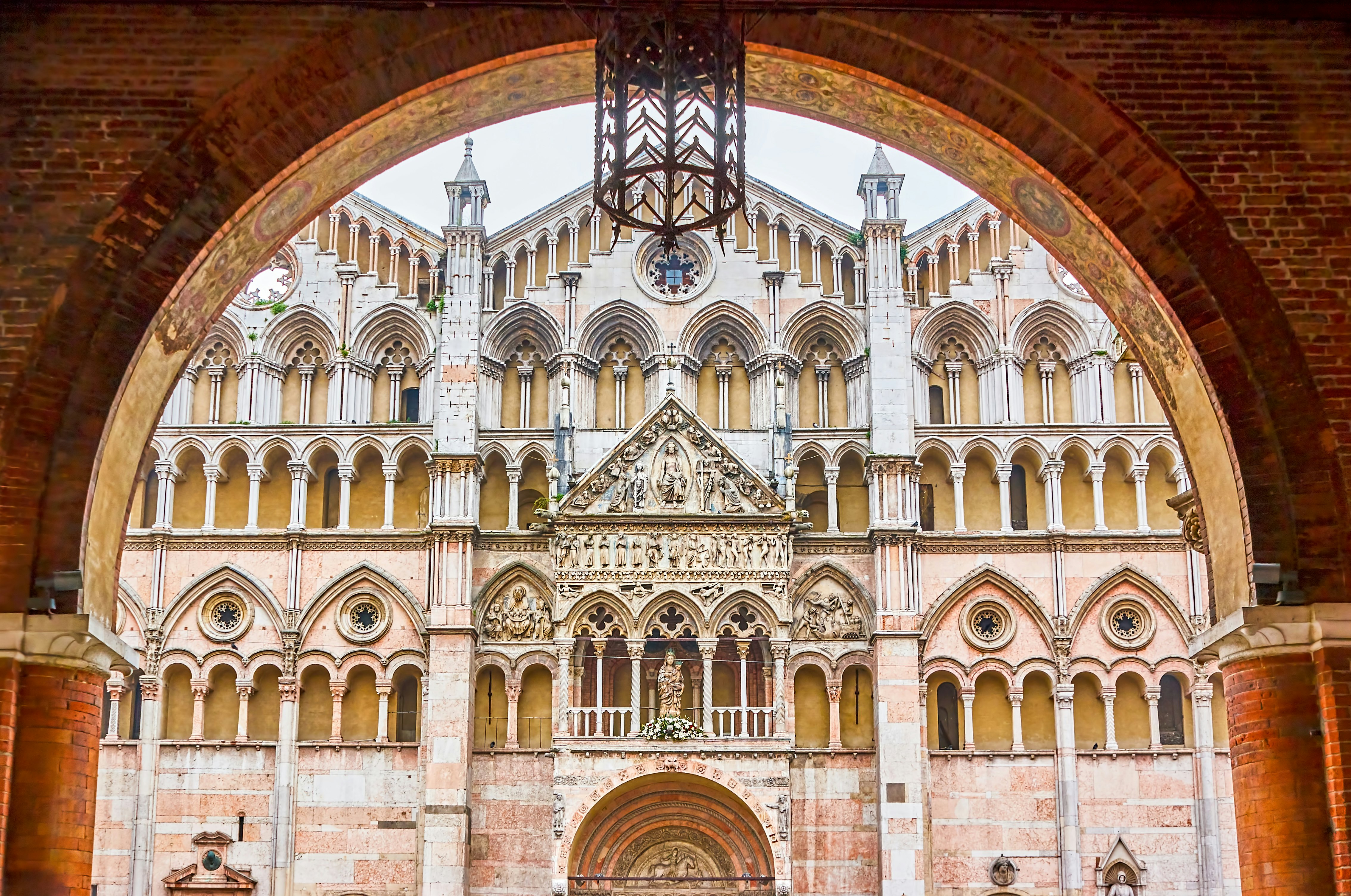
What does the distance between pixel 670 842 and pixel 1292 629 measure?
65.8ft

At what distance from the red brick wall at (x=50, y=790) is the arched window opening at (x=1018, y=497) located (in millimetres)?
23063

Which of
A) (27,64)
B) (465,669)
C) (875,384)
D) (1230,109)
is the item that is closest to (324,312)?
(465,669)

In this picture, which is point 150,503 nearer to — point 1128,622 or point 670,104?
point 1128,622

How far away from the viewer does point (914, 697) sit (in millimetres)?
29656

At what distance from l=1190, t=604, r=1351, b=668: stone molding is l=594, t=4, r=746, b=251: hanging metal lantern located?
14.9 feet

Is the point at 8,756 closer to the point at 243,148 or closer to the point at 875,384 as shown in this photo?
the point at 243,148

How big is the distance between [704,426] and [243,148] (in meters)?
19.3

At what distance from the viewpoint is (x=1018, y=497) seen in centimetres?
3192

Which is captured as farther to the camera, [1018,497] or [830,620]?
[1018,497]

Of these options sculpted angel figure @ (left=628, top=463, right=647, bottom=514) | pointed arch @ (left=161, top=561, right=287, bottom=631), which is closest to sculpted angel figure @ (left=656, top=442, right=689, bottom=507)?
sculpted angel figure @ (left=628, top=463, right=647, bottom=514)

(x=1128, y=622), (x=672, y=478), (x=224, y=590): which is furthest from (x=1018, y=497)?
(x=224, y=590)

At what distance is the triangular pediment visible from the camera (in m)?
30.4

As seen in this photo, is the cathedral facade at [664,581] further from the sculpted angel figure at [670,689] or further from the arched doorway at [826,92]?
the arched doorway at [826,92]

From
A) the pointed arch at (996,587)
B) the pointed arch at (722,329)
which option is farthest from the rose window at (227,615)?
the pointed arch at (996,587)
